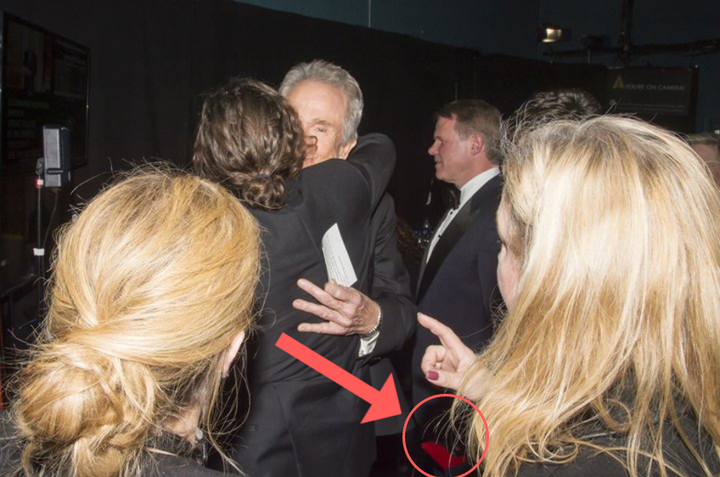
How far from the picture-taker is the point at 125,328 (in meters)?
0.74

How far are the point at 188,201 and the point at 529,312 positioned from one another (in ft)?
1.76

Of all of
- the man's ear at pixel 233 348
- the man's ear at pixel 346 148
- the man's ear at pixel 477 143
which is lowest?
the man's ear at pixel 233 348

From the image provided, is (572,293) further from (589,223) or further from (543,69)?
(543,69)

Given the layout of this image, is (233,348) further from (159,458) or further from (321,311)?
(321,311)

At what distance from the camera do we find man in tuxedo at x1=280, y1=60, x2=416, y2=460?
176 cm

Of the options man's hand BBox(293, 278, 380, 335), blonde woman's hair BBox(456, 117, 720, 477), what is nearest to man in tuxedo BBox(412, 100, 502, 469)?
man's hand BBox(293, 278, 380, 335)

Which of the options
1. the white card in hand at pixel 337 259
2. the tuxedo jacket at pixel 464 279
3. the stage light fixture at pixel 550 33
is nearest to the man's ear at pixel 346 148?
the white card in hand at pixel 337 259

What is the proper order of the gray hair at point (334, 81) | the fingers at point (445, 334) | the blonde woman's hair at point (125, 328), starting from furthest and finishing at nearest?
the gray hair at point (334, 81) < the fingers at point (445, 334) < the blonde woman's hair at point (125, 328)

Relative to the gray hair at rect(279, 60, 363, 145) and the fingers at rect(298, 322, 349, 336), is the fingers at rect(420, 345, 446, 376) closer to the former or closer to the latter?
the fingers at rect(298, 322, 349, 336)

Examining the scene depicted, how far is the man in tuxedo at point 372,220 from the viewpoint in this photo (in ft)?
5.78

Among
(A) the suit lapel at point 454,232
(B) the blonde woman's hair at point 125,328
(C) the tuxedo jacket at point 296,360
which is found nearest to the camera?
(B) the blonde woman's hair at point 125,328

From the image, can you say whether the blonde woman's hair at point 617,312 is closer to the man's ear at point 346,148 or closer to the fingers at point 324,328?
the fingers at point 324,328

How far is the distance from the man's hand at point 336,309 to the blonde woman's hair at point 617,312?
596 millimetres

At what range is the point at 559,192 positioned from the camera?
91 cm
